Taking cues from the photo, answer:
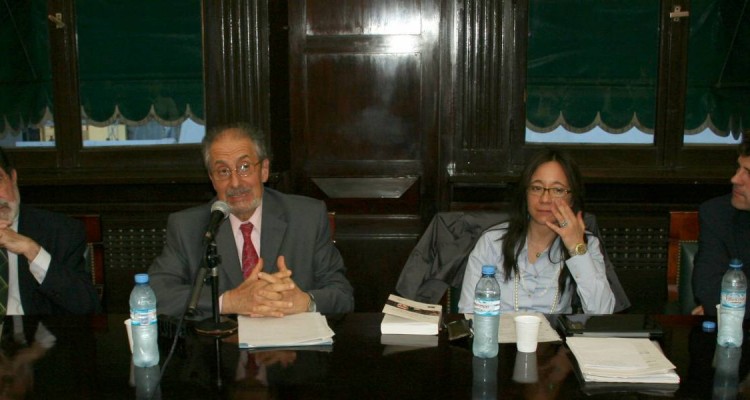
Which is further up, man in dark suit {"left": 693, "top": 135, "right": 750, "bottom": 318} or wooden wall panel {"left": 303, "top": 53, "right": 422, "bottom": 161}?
wooden wall panel {"left": 303, "top": 53, "right": 422, "bottom": 161}

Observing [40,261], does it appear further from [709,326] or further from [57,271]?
[709,326]

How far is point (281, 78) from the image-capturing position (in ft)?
12.7

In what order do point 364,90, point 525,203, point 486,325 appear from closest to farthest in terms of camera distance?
point 486,325, point 525,203, point 364,90

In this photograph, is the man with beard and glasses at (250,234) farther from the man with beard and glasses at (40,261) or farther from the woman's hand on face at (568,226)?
the woman's hand on face at (568,226)

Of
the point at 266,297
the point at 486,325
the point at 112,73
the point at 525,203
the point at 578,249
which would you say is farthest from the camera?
the point at 112,73

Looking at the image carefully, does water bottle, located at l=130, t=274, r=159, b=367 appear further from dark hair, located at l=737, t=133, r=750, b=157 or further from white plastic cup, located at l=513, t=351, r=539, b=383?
dark hair, located at l=737, t=133, r=750, b=157

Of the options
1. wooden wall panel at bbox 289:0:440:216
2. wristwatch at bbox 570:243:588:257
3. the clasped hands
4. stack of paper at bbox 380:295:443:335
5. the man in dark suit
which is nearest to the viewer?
stack of paper at bbox 380:295:443:335

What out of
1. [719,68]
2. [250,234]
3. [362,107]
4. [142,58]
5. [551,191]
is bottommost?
[250,234]

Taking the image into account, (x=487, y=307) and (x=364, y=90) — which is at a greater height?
(x=364, y=90)

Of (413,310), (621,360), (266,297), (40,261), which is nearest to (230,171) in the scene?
(266,297)

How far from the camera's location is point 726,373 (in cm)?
165

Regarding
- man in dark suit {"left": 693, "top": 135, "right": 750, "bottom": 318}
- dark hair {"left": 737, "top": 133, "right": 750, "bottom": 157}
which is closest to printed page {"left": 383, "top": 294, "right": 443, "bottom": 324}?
man in dark suit {"left": 693, "top": 135, "right": 750, "bottom": 318}

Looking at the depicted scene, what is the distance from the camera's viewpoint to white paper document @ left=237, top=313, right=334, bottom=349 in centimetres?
185

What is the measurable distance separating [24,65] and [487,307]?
3327 mm
